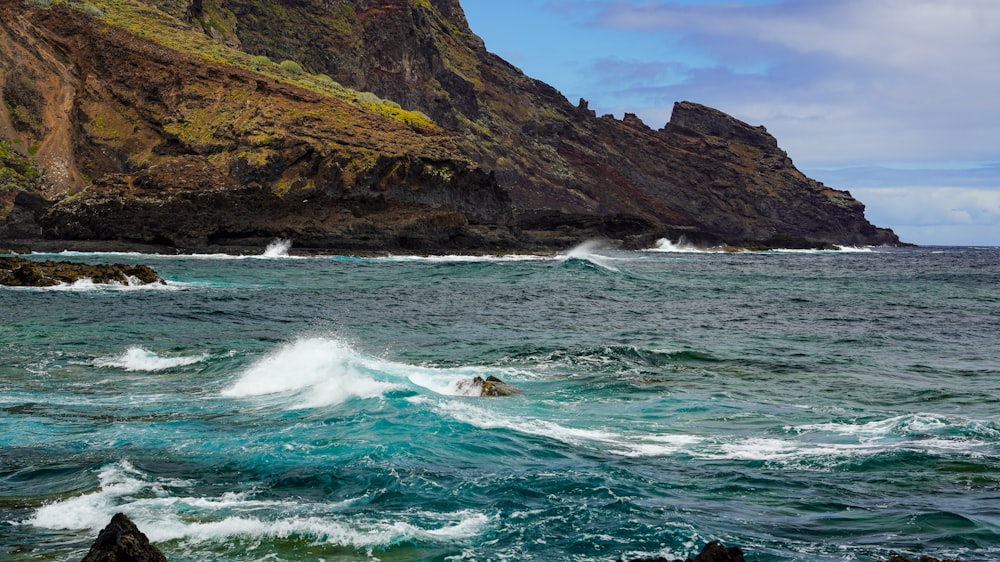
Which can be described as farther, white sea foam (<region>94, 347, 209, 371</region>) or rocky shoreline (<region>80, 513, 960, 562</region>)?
white sea foam (<region>94, 347, 209, 371</region>)

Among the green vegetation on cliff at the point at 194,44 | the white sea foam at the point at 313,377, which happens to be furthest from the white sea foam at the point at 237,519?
the green vegetation on cliff at the point at 194,44

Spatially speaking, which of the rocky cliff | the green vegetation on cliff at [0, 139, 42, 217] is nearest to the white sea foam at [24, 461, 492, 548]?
the rocky cliff

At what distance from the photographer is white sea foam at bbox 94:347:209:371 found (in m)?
21.5

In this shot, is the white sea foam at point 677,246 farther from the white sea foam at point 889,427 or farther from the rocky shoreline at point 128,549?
the rocky shoreline at point 128,549

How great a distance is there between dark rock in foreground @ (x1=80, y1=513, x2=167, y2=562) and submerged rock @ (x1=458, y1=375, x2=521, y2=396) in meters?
10.9

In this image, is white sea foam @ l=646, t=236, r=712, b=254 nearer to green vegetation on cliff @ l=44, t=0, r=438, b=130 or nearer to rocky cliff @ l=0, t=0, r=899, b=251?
rocky cliff @ l=0, t=0, r=899, b=251

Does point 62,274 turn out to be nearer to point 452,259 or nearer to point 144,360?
point 144,360

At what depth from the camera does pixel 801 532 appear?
9.73 meters

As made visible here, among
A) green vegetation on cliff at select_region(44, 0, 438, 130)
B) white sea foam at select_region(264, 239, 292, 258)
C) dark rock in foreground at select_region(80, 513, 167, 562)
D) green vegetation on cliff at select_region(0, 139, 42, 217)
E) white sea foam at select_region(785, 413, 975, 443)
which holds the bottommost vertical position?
dark rock in foreground at select_region(80, 513, 167, 562)

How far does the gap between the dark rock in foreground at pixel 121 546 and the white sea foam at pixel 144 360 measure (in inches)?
577

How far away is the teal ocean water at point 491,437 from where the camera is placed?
9.57m

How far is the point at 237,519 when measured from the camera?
9773 millimetres

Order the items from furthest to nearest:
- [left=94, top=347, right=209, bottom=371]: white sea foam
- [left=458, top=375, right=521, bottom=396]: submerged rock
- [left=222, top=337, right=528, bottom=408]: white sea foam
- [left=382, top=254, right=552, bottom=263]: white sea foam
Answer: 1. [left=382, top=254, right=552, bottom=263]: white sea foam
2. [left=94, top=347, right=209, bottom=371]: white sea foam
3. [left=458, top=375, right=521, bottom=396]: submerged rock
4. [left=222, top=337, right=528, bottom=408]: white sea foam

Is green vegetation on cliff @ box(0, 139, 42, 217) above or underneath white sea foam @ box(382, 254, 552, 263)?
above
